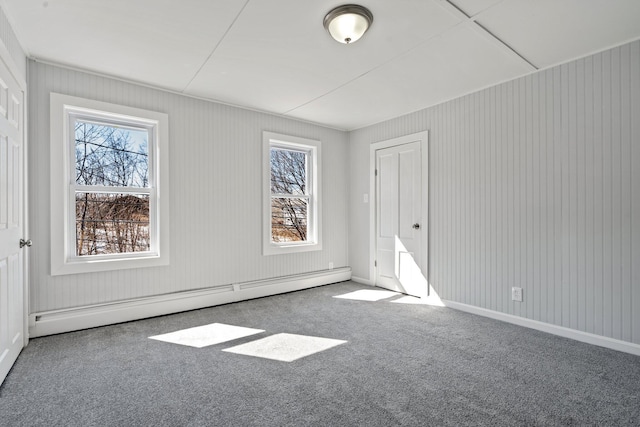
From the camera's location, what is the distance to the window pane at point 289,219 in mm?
4445

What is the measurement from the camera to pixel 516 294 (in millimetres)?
3105

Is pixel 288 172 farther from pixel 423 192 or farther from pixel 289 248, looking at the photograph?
pixel 423 192

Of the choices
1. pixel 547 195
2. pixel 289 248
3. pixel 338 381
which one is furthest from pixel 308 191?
pixel 338 381

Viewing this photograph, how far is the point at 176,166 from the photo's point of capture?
348 cm

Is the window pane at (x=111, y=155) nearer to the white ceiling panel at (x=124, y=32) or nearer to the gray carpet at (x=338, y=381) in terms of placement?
the white ceiling panel at (x=124, y=32)

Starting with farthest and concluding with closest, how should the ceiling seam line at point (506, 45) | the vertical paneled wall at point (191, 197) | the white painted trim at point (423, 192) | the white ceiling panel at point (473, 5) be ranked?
the white painted trim at point (423, 192), the vertical paneled wall at point (191, 197), the ceiling seam line at point (506, 45), the white ceiling panel at point (473, 5)

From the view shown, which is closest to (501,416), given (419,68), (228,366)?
(228,366)

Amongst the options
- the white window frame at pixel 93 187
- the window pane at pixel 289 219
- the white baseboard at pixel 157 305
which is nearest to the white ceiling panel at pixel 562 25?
the window pane at pixel 289 219

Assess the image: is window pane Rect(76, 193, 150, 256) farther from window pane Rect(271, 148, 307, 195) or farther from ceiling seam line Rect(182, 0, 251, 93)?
window pane Rect(271, 148, 307, 195)

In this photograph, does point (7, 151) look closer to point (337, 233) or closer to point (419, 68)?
point (419, 68)

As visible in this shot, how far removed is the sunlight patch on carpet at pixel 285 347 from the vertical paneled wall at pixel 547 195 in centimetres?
184

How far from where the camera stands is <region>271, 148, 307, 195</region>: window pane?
4445mm

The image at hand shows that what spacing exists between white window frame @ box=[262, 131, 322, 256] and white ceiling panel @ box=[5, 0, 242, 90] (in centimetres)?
148

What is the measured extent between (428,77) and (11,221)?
11.9 feet
